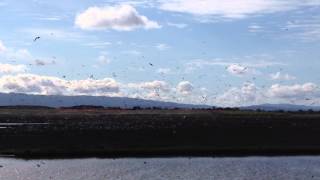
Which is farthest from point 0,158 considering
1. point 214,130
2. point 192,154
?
point 214,130

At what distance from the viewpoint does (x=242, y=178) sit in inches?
1796

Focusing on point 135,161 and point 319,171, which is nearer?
point 319,171

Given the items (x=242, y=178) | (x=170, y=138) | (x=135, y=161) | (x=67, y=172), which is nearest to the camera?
(x=242, y=178)

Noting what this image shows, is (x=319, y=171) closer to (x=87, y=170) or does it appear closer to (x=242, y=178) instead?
(x=242, y=178)

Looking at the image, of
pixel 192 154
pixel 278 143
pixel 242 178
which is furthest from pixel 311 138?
pixel 242 178

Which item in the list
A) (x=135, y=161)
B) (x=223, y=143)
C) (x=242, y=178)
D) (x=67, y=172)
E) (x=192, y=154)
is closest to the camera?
(x=242, y=178)

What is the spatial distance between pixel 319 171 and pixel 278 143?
20576 mm

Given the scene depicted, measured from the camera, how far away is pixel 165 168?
51.2 meters

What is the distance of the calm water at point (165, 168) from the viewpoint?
46.9 m

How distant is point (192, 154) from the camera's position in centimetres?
6178

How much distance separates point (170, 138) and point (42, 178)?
104 feet

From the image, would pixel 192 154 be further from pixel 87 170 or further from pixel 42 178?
pixel 42 178

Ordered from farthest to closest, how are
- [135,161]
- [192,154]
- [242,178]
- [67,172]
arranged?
[192,154], [135,161], [67,172], [242,178]

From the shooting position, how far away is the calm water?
46875 millimetres
